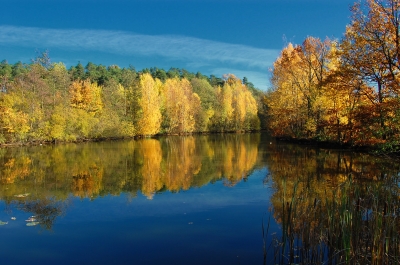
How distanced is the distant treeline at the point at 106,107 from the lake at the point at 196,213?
22.0 meters

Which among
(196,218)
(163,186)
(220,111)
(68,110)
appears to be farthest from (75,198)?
(220,111)

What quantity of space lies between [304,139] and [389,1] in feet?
49.9

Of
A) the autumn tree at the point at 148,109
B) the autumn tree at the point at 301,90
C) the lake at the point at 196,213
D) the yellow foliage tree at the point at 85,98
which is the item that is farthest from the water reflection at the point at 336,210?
the yellow foliage tree at the point at 85,98

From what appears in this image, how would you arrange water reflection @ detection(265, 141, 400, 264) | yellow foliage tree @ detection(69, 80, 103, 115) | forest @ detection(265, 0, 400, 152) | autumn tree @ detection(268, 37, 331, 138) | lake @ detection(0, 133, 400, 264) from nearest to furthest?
1. water reflection @ detection(265, 141, 400, 264)
2. lake @ detection(0, 133, 400, 264)
3. forest @ detection(265, 0, 400, 152)
4. autumn tree @ detection(268, 37, 331, 138)
5. yellow foliage tree @ detection(69, 80, 103, 115)

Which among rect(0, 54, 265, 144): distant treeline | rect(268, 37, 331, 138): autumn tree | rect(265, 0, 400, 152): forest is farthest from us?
rect(0, 54, 265, 144): distant treeline

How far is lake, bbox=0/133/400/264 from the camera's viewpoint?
493cm

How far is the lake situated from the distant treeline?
22044 millimetres

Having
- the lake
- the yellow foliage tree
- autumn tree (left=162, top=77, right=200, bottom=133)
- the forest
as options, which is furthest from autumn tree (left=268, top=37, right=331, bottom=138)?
the yellow foliage tree

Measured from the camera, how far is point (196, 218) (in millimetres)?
7949

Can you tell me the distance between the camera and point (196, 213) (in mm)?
8383

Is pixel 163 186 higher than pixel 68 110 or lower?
lower

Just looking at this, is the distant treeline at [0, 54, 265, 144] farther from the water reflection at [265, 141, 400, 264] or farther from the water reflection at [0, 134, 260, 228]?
the water reflection at [265, 141, 400, 264]

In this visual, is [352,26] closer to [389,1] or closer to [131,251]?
[389,1]

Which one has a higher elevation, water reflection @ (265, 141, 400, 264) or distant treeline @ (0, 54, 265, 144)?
distant treeline @ (0, 54, 265, 144)
